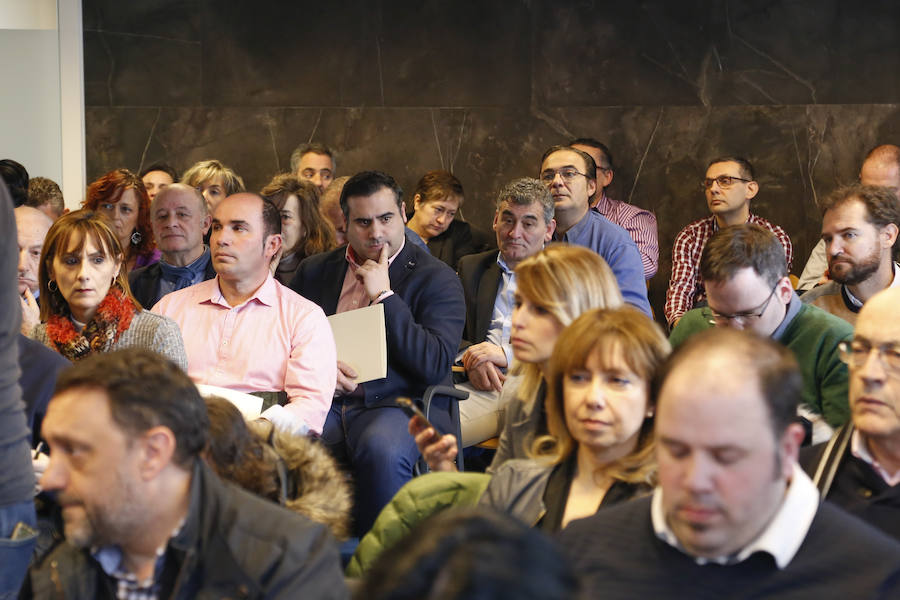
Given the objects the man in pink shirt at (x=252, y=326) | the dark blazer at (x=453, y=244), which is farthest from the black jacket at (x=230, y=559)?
the dark blazer at (x=453, y=244)

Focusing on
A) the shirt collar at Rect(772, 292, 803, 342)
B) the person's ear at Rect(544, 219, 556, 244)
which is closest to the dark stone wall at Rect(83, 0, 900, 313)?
the person's ear at Rect(544, 219, 556, 244)

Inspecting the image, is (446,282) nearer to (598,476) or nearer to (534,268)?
(534,268)

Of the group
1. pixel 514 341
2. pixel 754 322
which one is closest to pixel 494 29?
pixel 754 322

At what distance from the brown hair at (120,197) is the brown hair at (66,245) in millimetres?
1492

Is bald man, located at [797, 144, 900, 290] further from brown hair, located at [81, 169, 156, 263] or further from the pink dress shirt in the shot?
brown hair, located at [81, 169, 156, 263]

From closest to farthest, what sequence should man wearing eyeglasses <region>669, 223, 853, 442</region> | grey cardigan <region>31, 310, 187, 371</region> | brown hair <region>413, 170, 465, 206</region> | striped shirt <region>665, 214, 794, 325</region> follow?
man wearing eyeglasses <region>669, 223, 853, 442</region> < grey cardigan <region>31, 310, 187, 371</region> < striped shirt <region>665, 214, 794, 325</region> < brown hair <region>413, 170, 465, 206</region>

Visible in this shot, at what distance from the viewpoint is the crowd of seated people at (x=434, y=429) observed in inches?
55.3

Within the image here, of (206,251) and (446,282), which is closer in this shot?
(446,282)

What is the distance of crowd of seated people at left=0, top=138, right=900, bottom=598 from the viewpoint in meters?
1.40

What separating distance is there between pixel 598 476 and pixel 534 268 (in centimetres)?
59

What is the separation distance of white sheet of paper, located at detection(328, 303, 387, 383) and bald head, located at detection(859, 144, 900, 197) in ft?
9.26

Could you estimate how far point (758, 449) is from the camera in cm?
139

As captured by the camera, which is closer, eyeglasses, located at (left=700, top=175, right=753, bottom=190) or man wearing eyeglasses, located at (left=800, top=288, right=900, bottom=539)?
man wearing eyeglasses, located at (left=800, top=288, right=900, bottom=539)

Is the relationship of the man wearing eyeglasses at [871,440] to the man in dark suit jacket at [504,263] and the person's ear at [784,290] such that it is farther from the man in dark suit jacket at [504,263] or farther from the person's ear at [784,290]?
the man in dark suit jacket at [504,263]
